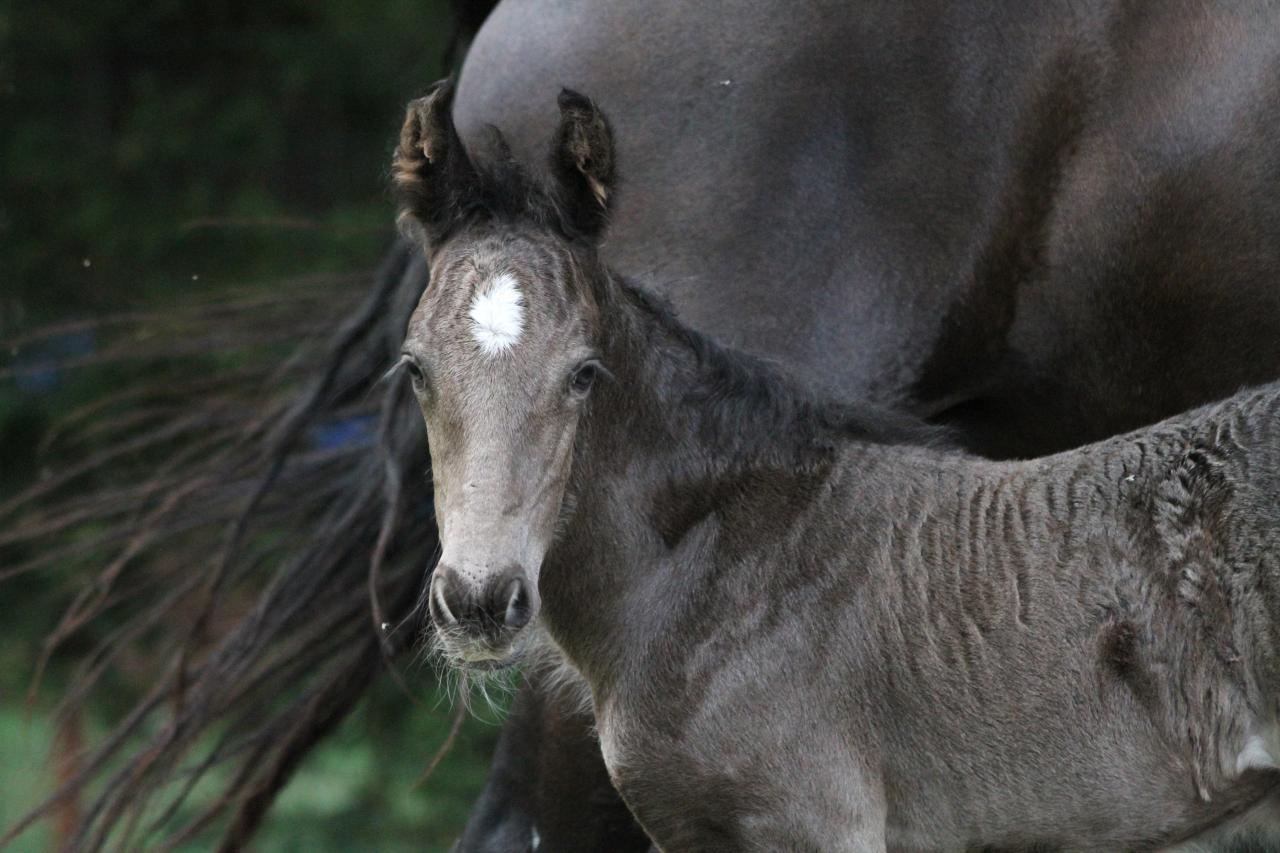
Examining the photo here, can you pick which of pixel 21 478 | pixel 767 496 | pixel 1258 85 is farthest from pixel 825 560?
pixel 21 478

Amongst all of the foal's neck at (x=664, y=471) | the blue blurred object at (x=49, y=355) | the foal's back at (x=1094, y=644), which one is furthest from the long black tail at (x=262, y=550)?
the blue blurred object at (x=49, y=355)

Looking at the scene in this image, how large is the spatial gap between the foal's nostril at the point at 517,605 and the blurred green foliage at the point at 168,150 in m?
5.94

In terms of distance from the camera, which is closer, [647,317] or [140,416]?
[647,317]

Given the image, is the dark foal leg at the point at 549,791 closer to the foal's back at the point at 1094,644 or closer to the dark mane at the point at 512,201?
the foal's back at the point at 1094,644

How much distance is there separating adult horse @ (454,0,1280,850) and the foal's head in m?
0.63

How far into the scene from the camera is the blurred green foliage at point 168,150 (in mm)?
8398

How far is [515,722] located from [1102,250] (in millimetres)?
1559

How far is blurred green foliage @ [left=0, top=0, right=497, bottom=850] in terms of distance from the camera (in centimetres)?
840

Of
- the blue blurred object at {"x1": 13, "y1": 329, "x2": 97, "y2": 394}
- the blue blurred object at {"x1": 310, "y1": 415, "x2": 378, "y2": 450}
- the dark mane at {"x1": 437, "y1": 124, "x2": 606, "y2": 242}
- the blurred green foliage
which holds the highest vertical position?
the dark mane at {"x1": 437, "y1": 124, "x2": 606, "y2": 242}

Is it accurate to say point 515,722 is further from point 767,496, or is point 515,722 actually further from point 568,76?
point 568,76

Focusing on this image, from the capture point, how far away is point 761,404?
284 cm

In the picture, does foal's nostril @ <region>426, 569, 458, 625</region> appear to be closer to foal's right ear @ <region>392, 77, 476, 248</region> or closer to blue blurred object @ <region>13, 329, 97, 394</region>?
foal's right ear @ <region>392, 77, 476, 248</region>

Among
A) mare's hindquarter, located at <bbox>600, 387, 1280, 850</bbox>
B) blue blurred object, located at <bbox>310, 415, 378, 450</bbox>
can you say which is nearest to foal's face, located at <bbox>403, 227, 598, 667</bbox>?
mare's hindquarter, located at <bbox>600, 387, 1280, 850</bbox>

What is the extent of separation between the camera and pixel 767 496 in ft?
9.25
